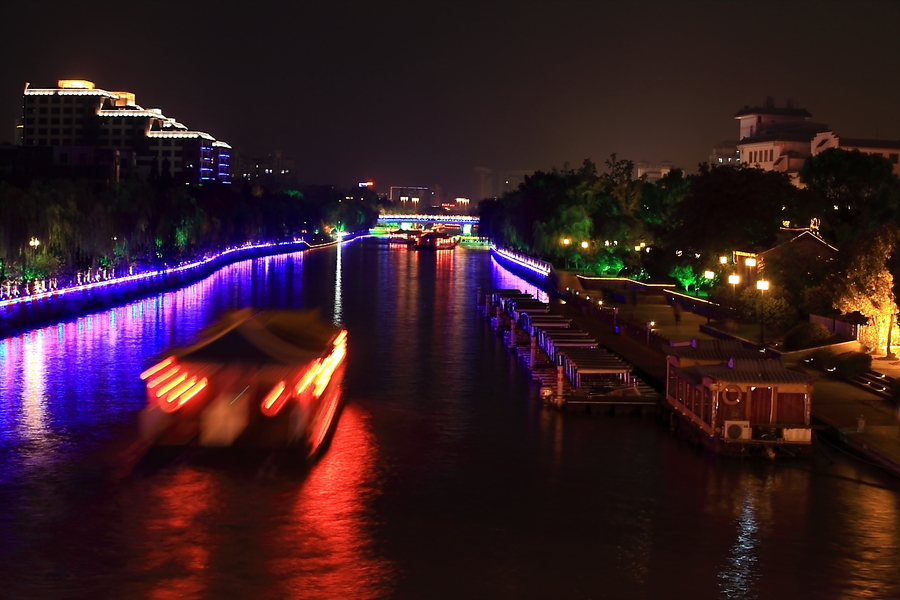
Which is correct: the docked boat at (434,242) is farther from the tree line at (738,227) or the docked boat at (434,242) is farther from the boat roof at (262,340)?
the boat roof at (262,340)

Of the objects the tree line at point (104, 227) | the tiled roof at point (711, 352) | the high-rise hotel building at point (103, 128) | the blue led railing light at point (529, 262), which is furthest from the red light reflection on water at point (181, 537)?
the high-rise hotel building at point (103, 128)

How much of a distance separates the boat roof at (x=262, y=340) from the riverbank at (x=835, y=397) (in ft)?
31.2

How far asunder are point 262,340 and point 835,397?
43.5 ft

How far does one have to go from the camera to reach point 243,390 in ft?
69.9

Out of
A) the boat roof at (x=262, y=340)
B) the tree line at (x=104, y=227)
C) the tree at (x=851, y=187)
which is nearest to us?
the boat roof at (x=262, y=340)

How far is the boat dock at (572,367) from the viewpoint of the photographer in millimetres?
26094

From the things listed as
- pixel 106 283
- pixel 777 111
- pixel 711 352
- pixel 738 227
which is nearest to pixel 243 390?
pixel 711 352

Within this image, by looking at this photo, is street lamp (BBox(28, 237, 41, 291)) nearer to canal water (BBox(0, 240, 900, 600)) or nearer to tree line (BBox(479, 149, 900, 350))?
canal water (BBox(0, 240, 900, 600))

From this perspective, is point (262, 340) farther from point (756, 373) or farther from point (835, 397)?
point (835, 397)

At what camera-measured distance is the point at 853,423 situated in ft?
74.5

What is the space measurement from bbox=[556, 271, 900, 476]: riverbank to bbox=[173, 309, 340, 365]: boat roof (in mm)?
9523

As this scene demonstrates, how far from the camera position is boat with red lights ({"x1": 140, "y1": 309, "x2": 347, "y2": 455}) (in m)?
21.4

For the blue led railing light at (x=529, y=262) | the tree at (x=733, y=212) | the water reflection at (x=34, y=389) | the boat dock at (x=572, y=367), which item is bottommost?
the water reflection at (x=34, y=389)

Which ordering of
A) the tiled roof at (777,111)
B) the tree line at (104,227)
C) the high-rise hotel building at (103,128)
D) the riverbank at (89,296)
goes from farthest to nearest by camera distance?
the high-rise hotel building at (103,128), the tiled roof at (777,111), the tree line at (104,227), the riverbank at (89,296)
